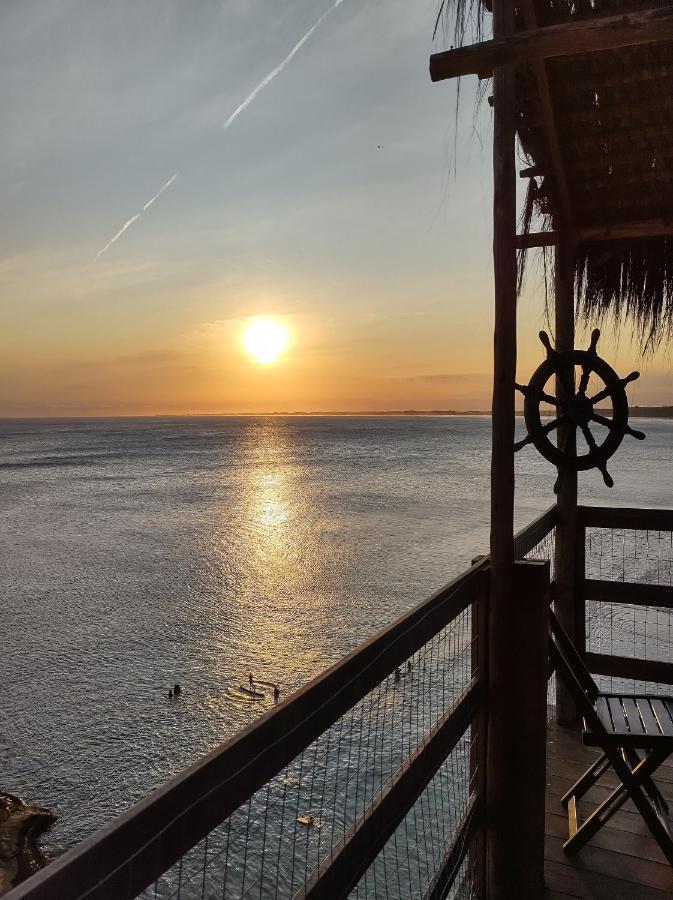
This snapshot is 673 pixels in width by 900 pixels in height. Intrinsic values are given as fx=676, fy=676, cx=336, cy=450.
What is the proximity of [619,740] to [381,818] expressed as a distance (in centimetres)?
141

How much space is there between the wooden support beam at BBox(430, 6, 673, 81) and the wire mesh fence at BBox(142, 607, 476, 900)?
3.88 meters

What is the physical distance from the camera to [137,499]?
3947 cm

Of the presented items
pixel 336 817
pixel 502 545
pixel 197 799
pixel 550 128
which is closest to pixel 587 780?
pixel 502 545

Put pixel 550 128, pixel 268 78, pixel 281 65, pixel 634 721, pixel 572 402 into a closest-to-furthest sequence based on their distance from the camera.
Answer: pixel 634 721, pixel 550 128, pixel 572 402, pixel 281 65, pixel 268 78

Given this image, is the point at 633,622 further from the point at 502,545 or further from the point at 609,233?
the point at 502,545

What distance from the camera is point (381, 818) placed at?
1.61 m

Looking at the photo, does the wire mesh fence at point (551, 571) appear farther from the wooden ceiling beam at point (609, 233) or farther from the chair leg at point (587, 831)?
the wooden ceiling beam at point (609, 233)

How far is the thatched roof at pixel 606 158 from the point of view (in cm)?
335

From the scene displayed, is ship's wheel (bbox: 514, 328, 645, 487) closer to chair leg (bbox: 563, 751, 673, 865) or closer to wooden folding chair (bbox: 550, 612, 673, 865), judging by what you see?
wooden folding chair (bbox: 550, 612, 673, 865)

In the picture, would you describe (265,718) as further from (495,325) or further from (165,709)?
(165,709)

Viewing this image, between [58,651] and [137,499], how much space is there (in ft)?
87.9

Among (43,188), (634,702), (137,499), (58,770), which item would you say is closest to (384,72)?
(634,702)

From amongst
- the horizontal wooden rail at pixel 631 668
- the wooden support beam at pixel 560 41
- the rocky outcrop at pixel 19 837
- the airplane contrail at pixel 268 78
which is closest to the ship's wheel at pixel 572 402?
the horizontal wooden rail at pixel 631 668

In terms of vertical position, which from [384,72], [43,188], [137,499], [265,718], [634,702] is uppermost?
[43,188]
